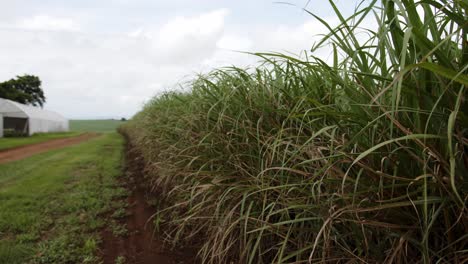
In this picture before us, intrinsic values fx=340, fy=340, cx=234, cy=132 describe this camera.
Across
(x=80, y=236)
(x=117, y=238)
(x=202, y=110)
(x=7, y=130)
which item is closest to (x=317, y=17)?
(x=202, y=110)

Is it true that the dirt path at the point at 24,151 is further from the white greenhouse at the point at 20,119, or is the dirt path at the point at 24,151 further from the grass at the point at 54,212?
the white greenhouse at the point at 20,119

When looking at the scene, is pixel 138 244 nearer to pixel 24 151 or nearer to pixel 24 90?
pixel 24 151

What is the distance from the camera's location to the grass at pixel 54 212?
2.86m

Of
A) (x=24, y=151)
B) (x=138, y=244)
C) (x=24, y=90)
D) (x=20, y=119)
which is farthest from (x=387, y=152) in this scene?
(x=24, y=90)

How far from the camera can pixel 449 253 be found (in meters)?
0.95

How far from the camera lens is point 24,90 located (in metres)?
35.3

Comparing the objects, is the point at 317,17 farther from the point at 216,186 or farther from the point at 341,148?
the point at 216,186

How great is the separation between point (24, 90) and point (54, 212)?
122 feet

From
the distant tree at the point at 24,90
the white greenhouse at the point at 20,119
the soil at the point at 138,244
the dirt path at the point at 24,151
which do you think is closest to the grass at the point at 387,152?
the soil at the point at 138,244

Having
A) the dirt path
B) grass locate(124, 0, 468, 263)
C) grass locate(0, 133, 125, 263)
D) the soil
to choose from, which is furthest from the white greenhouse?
grass locate(124, 0, 468, 263)

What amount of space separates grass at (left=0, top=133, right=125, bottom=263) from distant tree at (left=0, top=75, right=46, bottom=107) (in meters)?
28.9

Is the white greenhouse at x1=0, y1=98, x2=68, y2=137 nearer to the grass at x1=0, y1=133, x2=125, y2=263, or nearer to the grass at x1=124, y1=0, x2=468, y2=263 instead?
the grass at x1=0, y1=133, x2=125, y2=263

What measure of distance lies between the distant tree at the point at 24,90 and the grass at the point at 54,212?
28.9 meters

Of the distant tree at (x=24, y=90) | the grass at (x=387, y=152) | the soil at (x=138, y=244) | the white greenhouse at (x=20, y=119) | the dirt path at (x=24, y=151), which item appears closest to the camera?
the grass at (x=387, y=152)
